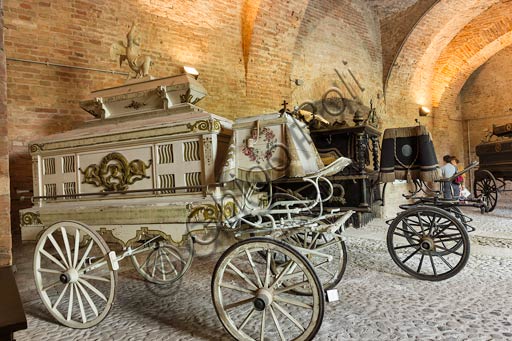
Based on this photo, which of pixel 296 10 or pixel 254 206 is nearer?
pixel 254 206

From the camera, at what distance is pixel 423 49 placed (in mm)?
10453

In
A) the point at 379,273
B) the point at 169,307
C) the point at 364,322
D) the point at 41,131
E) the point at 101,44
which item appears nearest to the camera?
the point at 364,322

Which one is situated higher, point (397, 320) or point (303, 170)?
point (303, 170)

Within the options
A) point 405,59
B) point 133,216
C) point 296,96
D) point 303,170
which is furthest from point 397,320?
point 405,59

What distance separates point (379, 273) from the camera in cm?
403

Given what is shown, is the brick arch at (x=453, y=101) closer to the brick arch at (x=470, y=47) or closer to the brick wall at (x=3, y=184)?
the brick arch at (x=470, y=47)

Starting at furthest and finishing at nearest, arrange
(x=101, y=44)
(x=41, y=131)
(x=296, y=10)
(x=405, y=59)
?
(x=405, y=59), (x=296, y=10), (x=101, y=44), (x=41, y=131)

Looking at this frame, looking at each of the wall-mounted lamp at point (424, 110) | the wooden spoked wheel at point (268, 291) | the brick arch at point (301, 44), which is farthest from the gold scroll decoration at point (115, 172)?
the wall-mounted lamp at point (424, 110)

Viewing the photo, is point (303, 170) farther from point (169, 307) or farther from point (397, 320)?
point (169, 307)

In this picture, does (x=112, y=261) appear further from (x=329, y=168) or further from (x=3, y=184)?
(x=329, y=168)

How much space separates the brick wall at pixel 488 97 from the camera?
512 inches

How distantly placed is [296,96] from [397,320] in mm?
5966

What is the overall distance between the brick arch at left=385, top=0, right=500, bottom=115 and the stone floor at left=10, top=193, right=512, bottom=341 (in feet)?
23.3

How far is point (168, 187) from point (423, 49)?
9977 millimetres
